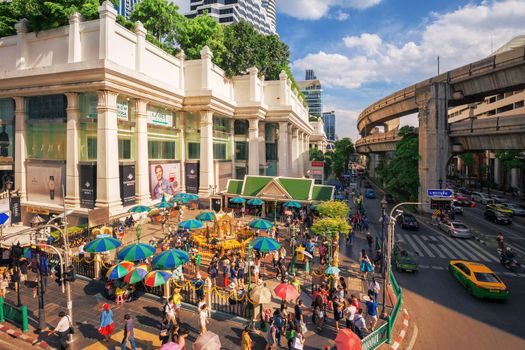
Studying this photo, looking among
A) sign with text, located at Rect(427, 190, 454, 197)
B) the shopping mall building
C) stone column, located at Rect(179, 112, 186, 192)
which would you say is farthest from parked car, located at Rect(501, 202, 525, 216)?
stone column, located at Rect(179, 112, 186, 192)

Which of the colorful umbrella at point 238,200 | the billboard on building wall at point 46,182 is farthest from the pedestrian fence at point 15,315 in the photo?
the colorful umbrella at point 238,200

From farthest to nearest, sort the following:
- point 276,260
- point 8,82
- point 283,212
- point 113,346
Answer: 1. point 283,212
2. point 8,82
3. point 276,260
4. point 113,346

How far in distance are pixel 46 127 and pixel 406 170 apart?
4659 centimetres

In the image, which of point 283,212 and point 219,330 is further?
point 283,212

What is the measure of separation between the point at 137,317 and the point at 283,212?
76.6 feet

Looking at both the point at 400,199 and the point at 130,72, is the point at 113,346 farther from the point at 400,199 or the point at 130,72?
the point at 400,199

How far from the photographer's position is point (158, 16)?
42.4m

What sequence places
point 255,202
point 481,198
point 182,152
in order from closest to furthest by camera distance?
point 255,202, point 182,152, point 481,198

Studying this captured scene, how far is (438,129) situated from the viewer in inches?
1598

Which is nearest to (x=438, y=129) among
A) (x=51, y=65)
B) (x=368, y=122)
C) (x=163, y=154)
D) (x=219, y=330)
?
(x=368, y=122)

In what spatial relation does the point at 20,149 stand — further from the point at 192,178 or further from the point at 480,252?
the point at 480,252

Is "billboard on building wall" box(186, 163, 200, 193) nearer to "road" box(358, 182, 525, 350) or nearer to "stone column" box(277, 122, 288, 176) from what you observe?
"stone column" box(277, 122, 288, 176)

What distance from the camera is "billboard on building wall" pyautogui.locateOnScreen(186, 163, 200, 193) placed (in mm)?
39094

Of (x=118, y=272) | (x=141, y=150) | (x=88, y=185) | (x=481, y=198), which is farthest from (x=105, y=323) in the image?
(x=481, y=198)
